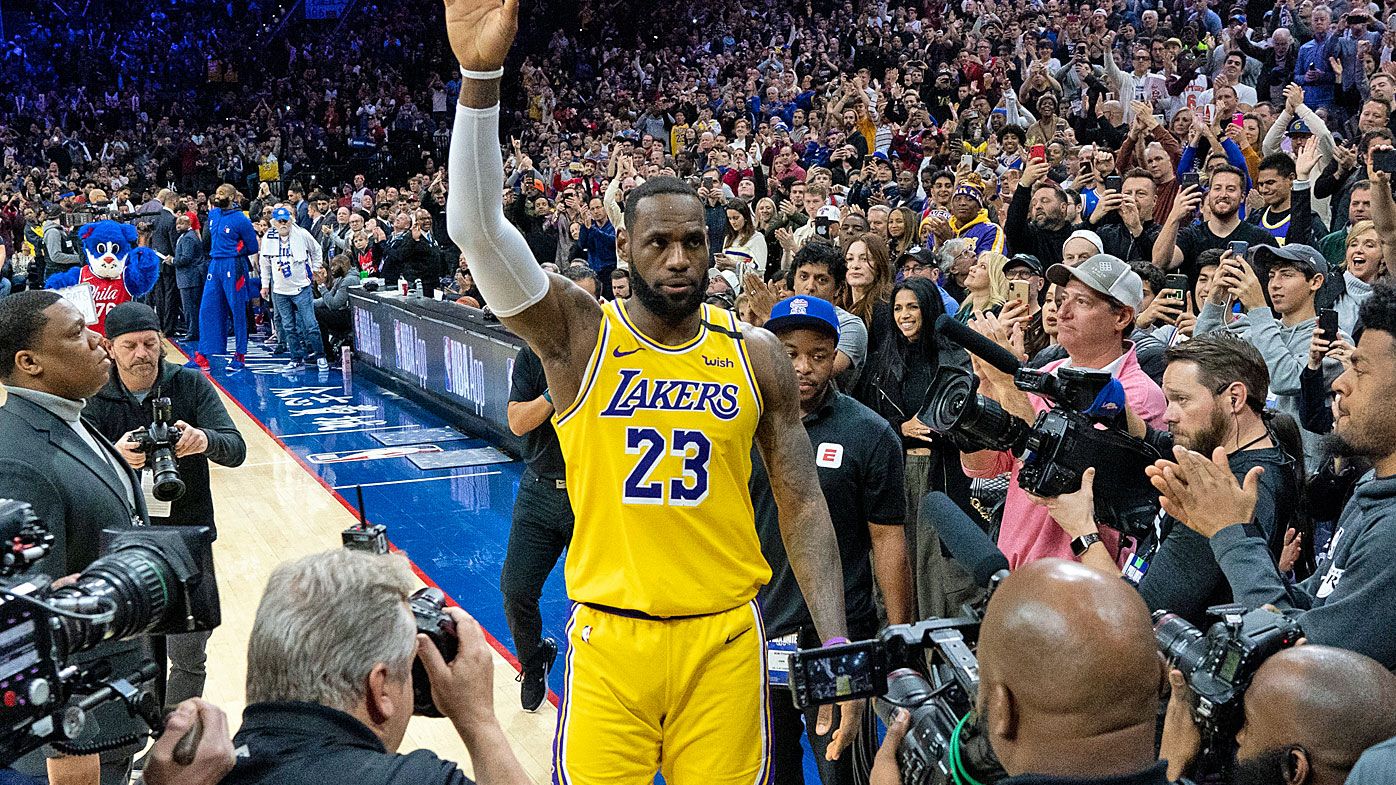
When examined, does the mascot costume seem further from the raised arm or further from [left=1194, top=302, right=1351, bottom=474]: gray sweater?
the raised arm

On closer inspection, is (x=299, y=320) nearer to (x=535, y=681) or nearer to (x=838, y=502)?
Result: (x=535, y=681)

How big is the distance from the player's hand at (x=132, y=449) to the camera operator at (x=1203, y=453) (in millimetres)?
3325

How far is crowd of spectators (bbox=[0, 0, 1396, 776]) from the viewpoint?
143 inches

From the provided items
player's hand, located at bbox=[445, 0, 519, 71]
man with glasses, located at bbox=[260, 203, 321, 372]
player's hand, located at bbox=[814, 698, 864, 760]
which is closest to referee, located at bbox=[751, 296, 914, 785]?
player's hand, located at bbox=[814, 698, 864, 760]

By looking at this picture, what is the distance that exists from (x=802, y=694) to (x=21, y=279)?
17.5 meters

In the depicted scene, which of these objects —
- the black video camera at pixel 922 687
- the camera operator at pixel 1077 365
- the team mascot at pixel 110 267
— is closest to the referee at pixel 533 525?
the camera operator at pixel 1077 365

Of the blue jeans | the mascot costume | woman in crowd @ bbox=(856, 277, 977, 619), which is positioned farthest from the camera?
the mascot costume

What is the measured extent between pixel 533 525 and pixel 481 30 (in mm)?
3035

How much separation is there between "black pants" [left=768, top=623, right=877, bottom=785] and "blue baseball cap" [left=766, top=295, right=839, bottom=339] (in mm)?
970

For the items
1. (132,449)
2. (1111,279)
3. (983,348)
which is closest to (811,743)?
(983,348)

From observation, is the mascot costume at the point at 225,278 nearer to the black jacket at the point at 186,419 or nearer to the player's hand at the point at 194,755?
the black jacket at the point at 186,419

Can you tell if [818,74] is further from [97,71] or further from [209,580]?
[97,71]

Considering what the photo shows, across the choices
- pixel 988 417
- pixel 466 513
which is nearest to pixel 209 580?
pixel 988 417

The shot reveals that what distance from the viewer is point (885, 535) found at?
4.07 m
